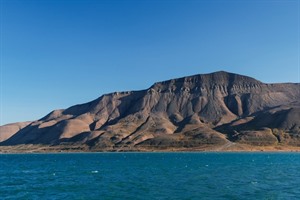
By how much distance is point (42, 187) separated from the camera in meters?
73.9

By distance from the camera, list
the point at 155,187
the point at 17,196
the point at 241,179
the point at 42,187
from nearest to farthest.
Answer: the point at 17,196
the point at 155,187
the point at 42,187
the point at 241,179

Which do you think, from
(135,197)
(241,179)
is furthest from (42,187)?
(241,179)

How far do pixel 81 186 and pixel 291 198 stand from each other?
39.5m

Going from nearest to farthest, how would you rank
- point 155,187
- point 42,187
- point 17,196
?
point 17,196 < point 155,187 < point 42,187

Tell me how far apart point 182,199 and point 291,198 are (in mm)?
16226

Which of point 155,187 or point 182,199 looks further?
point 155,187

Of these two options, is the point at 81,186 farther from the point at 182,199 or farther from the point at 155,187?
the point at 182,199

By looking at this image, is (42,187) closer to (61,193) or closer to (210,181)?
(61,193)

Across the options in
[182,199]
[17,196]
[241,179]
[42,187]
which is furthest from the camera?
[241,179]

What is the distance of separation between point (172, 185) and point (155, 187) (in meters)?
3.93

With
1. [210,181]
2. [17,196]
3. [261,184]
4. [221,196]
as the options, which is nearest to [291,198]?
[221,196]

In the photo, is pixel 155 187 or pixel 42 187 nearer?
pixel 155 187

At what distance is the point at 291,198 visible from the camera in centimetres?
5600

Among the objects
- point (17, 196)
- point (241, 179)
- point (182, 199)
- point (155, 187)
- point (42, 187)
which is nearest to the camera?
point (182, 199)
